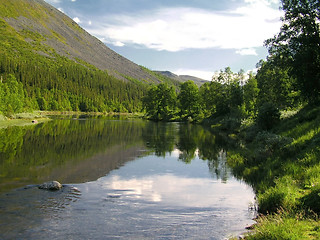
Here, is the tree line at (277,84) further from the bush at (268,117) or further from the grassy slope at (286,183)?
the grassy slope at (286,183)

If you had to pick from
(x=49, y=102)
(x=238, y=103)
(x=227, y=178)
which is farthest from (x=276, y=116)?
(x=49, y=102)

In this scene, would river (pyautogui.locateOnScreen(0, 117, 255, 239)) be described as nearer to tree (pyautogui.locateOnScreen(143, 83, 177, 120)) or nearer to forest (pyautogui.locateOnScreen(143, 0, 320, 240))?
forest (pyautogui.locateOnScreen(143, 0, 320, 240))

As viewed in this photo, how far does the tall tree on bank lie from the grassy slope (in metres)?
5.26

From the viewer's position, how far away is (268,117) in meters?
36.3

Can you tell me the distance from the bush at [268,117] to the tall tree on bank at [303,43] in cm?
711

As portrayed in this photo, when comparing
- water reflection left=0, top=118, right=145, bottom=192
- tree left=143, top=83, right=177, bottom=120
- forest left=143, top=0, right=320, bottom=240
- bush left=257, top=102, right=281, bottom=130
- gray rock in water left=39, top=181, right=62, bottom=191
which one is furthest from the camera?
tree left=143, top=83, right=177, bottom=120

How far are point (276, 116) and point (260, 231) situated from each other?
101 feet

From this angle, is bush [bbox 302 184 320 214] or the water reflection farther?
the water reflection

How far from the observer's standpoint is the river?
34.2 ft

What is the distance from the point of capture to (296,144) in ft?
65.4

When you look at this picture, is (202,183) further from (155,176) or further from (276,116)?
(276,116)

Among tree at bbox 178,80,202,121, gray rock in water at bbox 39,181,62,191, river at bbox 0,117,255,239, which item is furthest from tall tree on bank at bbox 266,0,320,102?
tree at bbox 178,80,202,121

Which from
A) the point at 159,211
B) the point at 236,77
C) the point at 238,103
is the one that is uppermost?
the point at 236,77

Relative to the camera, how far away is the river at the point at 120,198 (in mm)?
10438
